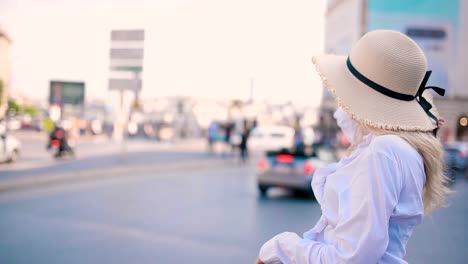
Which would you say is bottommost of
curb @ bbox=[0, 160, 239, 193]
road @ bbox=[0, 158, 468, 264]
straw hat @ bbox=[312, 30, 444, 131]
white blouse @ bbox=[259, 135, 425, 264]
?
curb @ bbox=[0, 160, 239, 193]

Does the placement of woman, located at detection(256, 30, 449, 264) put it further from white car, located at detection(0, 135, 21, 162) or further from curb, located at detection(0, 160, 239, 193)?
white car, located at detection(0, 135, 21, 162)

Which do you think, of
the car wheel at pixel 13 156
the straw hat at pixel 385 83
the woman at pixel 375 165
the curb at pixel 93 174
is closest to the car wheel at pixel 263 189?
the curb at pixel 93 174

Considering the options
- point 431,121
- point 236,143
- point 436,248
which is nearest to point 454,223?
point 436,248

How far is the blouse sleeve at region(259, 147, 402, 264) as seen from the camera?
1474mm

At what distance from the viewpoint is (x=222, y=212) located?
10.3 m

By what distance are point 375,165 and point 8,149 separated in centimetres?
1916

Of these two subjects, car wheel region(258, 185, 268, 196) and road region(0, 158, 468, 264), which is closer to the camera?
Result: road region(0, 158, 468, 264)

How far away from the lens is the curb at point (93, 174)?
1318cm

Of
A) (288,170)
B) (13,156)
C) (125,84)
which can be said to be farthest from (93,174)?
(288,170)

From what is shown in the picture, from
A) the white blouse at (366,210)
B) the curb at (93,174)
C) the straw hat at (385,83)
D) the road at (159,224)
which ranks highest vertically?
Result: the straw hat at (385,83)

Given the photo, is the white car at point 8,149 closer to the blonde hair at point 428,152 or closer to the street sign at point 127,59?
the street sign at point 127,59

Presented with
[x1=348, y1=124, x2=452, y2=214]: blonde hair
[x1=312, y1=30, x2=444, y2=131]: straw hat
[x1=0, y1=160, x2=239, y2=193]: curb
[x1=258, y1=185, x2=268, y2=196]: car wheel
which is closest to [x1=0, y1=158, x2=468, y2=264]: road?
[x1=258, y1=185, x2=268, y2=196]: car wheel

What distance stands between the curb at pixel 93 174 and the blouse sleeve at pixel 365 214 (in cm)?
1208

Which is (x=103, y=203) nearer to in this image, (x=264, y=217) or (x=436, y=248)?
(x=264, y=217)
